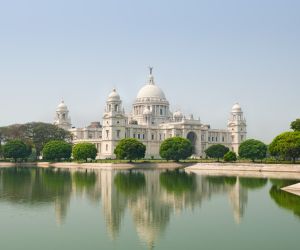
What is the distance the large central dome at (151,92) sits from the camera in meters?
125

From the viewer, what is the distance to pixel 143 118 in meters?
119

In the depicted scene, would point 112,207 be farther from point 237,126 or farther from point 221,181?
point 237,126

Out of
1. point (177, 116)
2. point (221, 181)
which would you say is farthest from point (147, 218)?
point (177, 116)

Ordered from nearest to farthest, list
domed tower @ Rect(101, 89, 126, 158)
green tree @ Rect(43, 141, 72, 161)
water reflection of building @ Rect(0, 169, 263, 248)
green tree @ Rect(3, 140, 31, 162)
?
water reflection of building @ Rect(0, 169, 263, 248) < green tree @ Rect(43, 141, 72, 161) < green tree @ Rect(3, 140, 31, 162) < domed tower @ Rect(101, 89, 126, 158)

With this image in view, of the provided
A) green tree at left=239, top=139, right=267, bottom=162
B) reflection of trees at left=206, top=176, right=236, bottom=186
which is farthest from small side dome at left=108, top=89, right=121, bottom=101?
reflection of trees at left=206, top=176, right=236, bottom=186

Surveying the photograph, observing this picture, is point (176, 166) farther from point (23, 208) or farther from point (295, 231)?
point (295, 231)

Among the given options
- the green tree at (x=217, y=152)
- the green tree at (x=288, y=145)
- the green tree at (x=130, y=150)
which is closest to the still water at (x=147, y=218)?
the green tree at (x=288, y=145)

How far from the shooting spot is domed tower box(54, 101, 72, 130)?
125250mm

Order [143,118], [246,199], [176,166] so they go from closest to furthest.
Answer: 1. [246,199]
2. [176,166]
3. [143,118]

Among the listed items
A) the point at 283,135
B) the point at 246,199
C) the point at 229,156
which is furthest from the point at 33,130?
the point at 246,199

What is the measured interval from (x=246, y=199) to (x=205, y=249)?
1635cm

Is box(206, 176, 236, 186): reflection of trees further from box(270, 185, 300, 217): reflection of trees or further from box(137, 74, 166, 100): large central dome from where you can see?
box(137, 74, 166, 100): large central dome

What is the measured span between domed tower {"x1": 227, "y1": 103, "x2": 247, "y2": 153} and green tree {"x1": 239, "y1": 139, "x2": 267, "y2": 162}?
1343 inches

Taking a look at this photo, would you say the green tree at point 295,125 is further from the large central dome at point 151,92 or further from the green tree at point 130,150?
the large central dome at point 151,92
